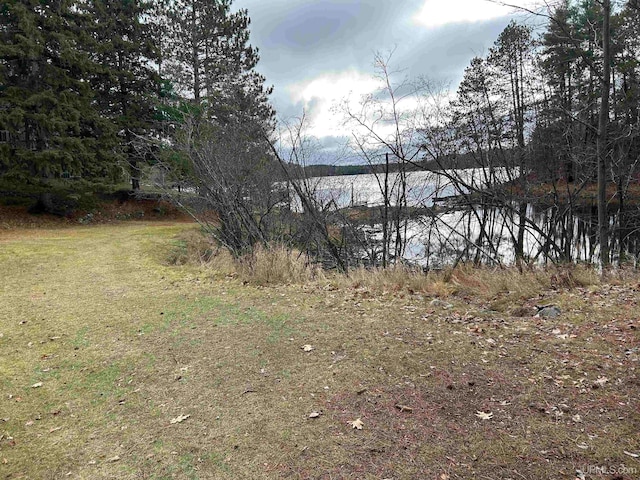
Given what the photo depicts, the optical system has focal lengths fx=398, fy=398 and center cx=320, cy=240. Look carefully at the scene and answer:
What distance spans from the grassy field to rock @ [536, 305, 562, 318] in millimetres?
141

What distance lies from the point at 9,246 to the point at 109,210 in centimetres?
973

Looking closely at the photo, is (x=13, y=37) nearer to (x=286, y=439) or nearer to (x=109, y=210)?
(x=109, y=210)

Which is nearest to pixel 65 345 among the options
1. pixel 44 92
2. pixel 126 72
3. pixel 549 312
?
pixel 549 312

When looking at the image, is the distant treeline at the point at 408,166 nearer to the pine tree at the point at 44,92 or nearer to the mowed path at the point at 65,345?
the mowed path at the point at 65,345

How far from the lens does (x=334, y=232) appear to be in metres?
11.4

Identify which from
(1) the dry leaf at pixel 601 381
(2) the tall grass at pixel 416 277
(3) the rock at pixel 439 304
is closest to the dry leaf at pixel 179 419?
(1) the dry leaf at pixel 601 381

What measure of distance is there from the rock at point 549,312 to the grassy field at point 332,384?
0.46 feet

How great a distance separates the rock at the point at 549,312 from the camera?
13.4 ft

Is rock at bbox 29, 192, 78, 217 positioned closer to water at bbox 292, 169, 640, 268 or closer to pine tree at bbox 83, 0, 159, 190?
pine tree at bbox 83, 0, 159, 190

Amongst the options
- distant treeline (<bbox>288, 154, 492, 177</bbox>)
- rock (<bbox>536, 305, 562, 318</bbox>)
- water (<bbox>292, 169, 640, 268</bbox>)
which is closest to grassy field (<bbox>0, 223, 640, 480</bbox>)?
rock (<bbox>536, 305, 562, 318</bbox>)

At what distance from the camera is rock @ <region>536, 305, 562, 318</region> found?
13.4ft

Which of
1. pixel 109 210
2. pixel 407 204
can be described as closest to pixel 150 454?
pixel 407 204

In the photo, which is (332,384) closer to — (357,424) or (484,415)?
(357,424)

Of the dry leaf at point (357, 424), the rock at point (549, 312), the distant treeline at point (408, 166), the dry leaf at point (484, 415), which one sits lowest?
the dry leaf at point (357, 424)
